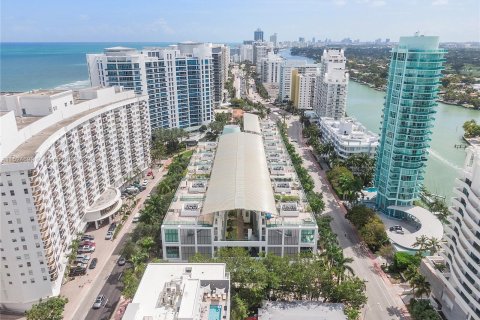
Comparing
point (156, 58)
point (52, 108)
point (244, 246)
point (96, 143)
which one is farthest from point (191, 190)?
point (156, 58)

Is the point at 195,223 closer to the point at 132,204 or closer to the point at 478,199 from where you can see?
the point at 132,204

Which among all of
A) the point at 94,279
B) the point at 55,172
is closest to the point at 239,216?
the point at 94,279

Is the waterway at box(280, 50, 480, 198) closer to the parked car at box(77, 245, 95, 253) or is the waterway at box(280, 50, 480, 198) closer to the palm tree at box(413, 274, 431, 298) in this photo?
the palm tree at box(413, 274, 431, 298)

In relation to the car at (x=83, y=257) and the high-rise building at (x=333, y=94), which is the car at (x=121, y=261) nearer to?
the car at (x=83, y=257)

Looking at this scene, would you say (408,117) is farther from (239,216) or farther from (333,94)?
(333,94)

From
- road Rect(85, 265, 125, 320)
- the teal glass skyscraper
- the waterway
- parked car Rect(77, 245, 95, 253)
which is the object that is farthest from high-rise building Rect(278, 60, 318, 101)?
road Rect(85, 265, 125, 320)

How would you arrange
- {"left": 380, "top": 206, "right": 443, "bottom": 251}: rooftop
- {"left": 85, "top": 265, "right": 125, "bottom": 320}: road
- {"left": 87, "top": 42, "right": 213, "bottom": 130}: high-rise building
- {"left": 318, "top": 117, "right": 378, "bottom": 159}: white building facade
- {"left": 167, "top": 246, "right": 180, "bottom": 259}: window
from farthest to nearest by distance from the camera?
{"left": 87, "top": 42, "right": 213, "bottom": 130}: high-rise building < {"left": 318, "top": 117, "right": 378, "bottom": 159}: white building facade < {"left": 380, "top": 206, "right": 443, "bottom": 251}: rooftop < {"left": 167, "top": 246, "right": 180, "bottom": 259}: window < {"left": 85, "top": 265, "right": 125, "bottom": 320}: road
